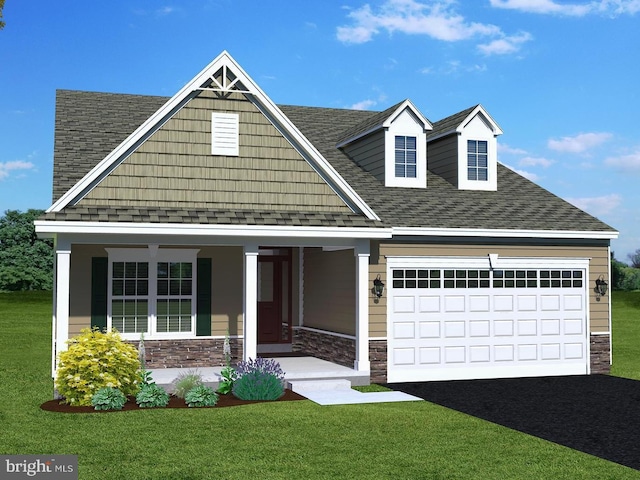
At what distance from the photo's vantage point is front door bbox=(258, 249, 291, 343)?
21422 millimetres

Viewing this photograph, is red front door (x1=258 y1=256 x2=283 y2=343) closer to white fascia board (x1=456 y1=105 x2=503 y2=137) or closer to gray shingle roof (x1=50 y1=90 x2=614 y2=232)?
gray shingle roof (x1=50 y1=90 x2=614 y2=232)

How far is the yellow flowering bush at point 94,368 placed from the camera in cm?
1378

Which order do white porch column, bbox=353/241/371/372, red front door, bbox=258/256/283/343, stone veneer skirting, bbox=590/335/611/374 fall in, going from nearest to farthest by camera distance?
white porch column, bbox=353/241/371/372 → stone veneer skirting, bbox=590/335/611/374 → red front door, bbox=258/256/283/343

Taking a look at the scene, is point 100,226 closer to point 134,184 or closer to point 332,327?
point 134,184

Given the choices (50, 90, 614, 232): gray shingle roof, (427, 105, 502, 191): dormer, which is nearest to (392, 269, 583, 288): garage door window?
(50, 90, 614, 232): gray shingle roof

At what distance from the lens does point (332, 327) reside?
1905cm

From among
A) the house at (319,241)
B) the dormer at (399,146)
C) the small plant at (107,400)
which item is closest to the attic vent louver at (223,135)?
the house at (319,241)

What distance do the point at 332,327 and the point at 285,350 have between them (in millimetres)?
2758

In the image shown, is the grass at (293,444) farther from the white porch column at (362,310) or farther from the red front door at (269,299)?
the red front door at (269,299)

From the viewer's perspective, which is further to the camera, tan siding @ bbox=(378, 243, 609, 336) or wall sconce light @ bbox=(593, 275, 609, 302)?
wall sconce light @ bbox=(593, 275, 609, 302)

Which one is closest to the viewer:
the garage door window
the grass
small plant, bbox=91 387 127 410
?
the grass

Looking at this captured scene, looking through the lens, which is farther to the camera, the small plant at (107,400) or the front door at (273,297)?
the front door at (273,297)

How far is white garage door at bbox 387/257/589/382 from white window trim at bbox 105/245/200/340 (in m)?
4.49

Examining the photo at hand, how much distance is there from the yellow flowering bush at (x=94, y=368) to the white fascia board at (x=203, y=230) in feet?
6.97
